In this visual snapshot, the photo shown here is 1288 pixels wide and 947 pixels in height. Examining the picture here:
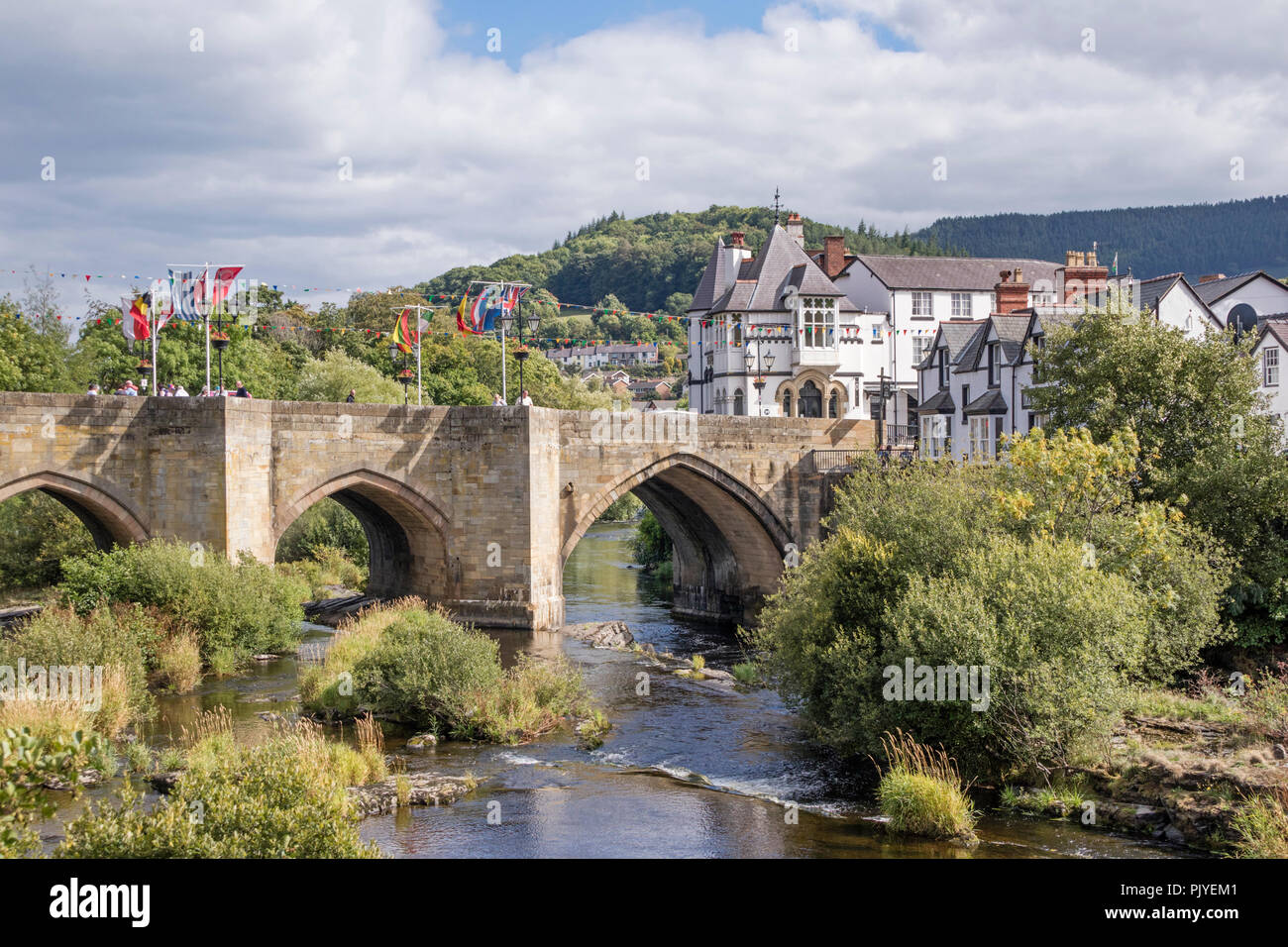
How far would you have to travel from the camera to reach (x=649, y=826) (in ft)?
57.1

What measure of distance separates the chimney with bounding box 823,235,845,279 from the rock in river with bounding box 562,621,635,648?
3905 centimetres

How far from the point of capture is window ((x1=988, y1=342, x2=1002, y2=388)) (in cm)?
4569

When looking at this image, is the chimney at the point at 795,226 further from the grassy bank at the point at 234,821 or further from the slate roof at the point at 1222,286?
the grassy bank at the point at 234,821

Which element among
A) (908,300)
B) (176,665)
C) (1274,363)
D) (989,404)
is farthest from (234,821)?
(908,300)

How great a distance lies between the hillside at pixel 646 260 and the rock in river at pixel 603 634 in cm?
8849

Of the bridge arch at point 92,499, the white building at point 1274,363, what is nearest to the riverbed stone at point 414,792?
the bridge arch at point 92,499

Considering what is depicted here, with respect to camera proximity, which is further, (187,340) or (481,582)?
(187,340)

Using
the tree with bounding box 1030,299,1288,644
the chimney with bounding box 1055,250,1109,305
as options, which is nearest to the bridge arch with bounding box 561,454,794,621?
the tree with bounding box 1030,299,1288,644

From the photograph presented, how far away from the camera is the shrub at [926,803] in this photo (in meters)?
17.0
